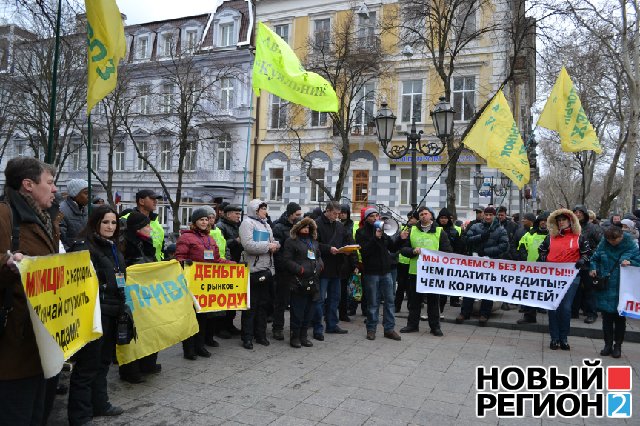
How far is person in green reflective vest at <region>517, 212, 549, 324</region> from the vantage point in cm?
929

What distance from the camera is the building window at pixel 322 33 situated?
25.1 m

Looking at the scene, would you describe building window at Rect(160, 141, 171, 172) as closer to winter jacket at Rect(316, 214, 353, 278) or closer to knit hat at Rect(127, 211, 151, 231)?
winter jacket at Rect(316, 214, 353, 278)

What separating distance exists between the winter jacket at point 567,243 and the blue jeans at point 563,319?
0.36 meters

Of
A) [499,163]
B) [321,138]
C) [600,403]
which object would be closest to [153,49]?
[321,138]

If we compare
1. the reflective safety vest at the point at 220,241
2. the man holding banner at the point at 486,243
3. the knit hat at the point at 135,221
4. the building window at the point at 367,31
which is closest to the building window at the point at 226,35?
the building window at the point at 367,31

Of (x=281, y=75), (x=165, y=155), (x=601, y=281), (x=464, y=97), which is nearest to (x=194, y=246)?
(x=281, y=75)

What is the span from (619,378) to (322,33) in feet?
78.6

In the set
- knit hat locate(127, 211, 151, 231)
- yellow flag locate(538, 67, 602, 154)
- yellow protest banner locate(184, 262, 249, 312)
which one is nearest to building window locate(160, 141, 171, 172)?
yellow flag locate(538, 67, 602, 154)

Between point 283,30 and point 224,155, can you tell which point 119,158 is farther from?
point 283,30

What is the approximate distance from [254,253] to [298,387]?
7.26 ft

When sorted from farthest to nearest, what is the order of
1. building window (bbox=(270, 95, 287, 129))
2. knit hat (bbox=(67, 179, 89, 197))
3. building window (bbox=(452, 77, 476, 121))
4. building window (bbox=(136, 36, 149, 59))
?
building window (bbox=(136, 36, 149, 59)), building window (bbox=(270, 95, 287, 129)), building window (bbox=(452, 77, 476, 121)), knit hat (bbox=(67, 179, 89, 197))

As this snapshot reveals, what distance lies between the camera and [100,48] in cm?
653

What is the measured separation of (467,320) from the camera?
31.3 ft

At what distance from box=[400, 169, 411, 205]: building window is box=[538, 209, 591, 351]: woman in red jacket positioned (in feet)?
61.5
